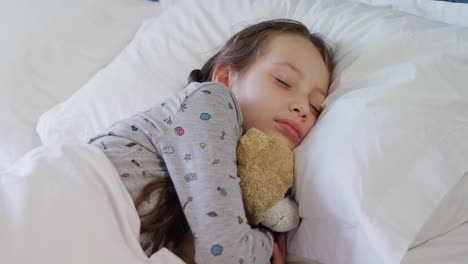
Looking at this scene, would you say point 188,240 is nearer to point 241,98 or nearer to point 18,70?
point 241,98

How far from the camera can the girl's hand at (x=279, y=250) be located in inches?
31.5

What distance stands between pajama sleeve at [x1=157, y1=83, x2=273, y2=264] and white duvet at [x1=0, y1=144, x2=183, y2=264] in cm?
7

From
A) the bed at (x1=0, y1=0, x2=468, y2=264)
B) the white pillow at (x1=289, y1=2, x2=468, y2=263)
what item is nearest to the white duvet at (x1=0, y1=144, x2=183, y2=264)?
the bed at (x1=0, y1=0, x2=468, y2=264)

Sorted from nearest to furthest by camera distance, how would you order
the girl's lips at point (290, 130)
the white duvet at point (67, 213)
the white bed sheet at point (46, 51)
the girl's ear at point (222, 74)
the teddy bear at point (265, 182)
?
the white duvet at point (67, 213), the teddy bear at point (265, 182), the girl's lips at point (290, 130), the girl's ear at point (222, 74), the white bed sheet at point (46, 51)

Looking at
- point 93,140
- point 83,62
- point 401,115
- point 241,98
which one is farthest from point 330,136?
point 83,62

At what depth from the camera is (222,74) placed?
1036 millimetres

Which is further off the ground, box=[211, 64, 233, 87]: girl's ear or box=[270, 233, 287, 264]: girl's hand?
box=[211, 64, 233, 87]: girl's ear

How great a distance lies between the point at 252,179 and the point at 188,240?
0.49 ft

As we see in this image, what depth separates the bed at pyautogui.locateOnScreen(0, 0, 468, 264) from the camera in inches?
24.7

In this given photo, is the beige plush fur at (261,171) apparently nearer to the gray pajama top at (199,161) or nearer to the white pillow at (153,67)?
the gray pajama top at (199,161)

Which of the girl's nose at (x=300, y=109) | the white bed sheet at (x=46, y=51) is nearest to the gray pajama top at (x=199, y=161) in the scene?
the girl's nose at (x=300, y=109)

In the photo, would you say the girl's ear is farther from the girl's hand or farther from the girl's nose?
the girl's hand

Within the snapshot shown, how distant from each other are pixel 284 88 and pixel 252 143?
0.59ft

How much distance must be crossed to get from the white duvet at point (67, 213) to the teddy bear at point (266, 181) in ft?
0.58
